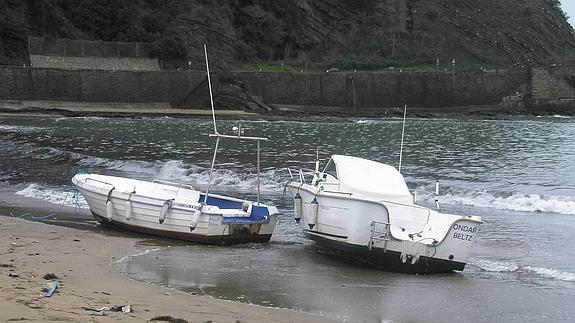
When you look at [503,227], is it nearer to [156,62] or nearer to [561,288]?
[561,288]

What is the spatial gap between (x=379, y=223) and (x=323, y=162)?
18.4 m

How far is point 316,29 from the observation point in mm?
106812

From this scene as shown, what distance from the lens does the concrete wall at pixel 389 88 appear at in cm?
8325

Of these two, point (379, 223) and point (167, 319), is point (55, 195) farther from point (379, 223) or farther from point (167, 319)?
point (167, 319)

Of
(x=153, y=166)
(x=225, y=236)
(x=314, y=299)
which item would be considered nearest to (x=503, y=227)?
(x=225, y=236)

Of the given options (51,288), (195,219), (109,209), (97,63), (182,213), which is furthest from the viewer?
(97,63)

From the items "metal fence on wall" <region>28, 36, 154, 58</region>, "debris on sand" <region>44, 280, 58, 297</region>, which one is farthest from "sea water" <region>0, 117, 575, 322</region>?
"metal fence on wall" <region>28, 36, 154, 58</region>

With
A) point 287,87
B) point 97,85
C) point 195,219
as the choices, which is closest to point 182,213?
point 195,219

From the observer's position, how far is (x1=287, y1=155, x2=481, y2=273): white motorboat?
39.5ft

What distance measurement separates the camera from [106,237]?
46.5 feet

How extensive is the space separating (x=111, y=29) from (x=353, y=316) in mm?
82525

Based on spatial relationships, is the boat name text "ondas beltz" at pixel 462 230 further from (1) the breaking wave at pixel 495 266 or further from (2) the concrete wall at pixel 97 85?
(2) the concrete wall at pixel 97 85

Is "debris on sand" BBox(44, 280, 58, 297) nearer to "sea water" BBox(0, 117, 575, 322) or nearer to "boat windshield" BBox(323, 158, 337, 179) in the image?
"sea water" BBox(0, 117, 575, 322)

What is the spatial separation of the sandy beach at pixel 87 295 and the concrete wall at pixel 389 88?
69.6m
